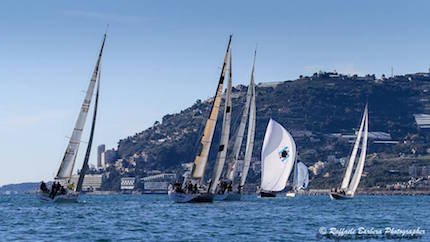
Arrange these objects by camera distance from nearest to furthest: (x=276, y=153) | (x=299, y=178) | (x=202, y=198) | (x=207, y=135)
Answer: (x=207, y=135) < (x=202, y=198) < (x=276, y=153) < (x=299, y=178)

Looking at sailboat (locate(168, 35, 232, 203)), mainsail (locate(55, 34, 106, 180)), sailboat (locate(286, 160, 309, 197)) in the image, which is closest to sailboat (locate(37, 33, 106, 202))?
mainsail (locate(55, 34, 106, 180))

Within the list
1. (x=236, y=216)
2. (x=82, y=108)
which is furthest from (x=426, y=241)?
(x=82, y=108)

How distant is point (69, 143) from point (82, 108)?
3419 mm

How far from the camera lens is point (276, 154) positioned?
12738cm

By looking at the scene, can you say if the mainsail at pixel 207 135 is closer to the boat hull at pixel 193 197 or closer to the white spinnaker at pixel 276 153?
the boat hull at pixel 193 197

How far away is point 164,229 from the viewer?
2357 inches

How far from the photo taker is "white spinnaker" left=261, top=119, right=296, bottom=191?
127188mm

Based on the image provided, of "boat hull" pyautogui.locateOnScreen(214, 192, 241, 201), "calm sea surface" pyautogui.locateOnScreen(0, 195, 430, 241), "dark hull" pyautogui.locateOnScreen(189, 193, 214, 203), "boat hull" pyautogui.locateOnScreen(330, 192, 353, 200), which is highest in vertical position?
"boat hull" pyautogui.locateOnScreen(330, 192, 353, 200)

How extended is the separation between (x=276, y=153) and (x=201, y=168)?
39.2 m

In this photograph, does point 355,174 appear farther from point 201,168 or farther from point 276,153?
point 201,168

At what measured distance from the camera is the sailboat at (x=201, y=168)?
87.2m

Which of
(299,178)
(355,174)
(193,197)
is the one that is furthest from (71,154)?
(299,178)

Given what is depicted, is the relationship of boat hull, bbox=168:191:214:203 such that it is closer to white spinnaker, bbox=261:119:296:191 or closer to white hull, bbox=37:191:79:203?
white hull, bbox=37:191:79:203

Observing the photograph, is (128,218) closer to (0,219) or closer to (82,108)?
(0,219)
